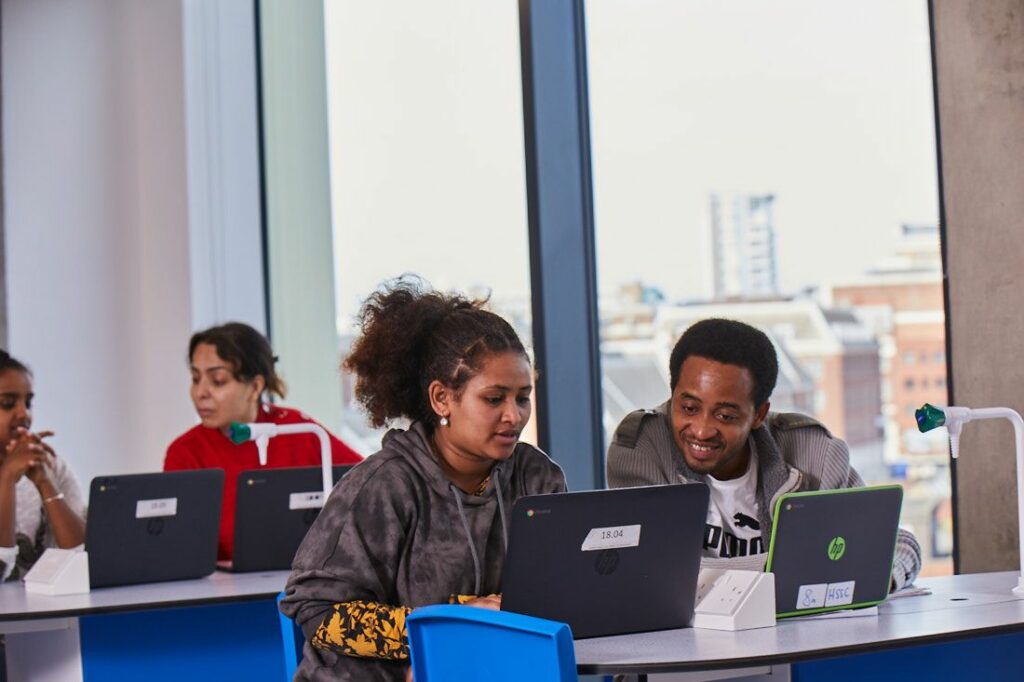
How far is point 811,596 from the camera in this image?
90.0 inches

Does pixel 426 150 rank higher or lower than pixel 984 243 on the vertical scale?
higher

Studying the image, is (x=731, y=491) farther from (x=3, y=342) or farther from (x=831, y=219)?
(x=3, y=342)

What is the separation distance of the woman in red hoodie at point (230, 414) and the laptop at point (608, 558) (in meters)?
1.92

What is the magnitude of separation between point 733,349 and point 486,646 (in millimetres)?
1093

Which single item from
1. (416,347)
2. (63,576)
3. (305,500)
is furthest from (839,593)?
(63,576)

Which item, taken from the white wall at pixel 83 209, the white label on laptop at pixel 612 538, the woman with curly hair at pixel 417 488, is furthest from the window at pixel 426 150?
the white label on laptop at pixel 612 538

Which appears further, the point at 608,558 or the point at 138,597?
the point at 138,597

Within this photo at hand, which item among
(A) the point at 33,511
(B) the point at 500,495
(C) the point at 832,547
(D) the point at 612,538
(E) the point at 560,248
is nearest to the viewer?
(D) the point at 612,538

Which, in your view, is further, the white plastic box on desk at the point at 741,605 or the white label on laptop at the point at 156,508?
the white label on laptop at the point at 156,508

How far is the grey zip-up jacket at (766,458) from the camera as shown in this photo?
8.98ft

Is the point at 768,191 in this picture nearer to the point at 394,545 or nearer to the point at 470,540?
the point at 470,540

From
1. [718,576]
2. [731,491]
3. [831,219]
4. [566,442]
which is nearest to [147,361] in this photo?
[566,442]

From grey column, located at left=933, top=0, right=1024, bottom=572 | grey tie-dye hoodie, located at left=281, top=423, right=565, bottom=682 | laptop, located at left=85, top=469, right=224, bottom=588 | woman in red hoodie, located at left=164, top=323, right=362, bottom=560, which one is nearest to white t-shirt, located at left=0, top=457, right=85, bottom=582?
woman in red hoodie, located at left=164, top=323, right=362, bottom=560

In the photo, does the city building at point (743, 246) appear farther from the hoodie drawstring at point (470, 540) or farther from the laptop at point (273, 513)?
the hoodie drawstring at point (470, 540)
